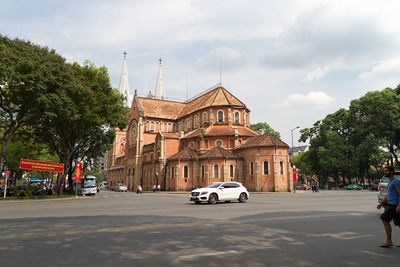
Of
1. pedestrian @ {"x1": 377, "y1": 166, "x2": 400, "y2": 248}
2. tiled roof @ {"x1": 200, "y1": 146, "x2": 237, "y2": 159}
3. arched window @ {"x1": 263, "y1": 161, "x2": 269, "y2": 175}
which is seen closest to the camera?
pedestrian @ {"x1": 377, "y1": 166, "x2": 400, "y2": 248}

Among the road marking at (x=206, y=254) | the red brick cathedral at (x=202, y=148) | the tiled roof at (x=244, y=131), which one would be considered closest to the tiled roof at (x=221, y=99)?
the red brick cathedral at (x=202, y=148)

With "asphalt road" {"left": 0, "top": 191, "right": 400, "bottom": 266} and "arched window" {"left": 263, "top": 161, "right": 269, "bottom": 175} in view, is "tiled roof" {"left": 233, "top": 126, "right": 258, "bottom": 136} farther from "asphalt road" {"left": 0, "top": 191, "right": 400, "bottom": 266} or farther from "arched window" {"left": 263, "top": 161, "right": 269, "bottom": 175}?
"asphalt road" {"left": 0, "top": 191, "right": 400, "bottom": 266}

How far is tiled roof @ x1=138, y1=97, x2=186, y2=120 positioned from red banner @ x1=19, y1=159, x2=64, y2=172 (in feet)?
115

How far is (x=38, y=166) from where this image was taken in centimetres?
2814

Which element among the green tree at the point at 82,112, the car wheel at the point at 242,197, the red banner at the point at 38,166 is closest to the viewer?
the car wheel at the point at 242,197

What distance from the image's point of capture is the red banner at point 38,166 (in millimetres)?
26703

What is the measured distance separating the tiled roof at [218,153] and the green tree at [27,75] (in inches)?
1000

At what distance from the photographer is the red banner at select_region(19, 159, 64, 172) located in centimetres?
2670

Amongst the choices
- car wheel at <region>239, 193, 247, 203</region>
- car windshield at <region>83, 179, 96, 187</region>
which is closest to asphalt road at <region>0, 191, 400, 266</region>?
car wheel at <region>239, 193, 247, 203</region>

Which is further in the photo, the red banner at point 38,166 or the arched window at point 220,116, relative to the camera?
the arched window at point 220,116

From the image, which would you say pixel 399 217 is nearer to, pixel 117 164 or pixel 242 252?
pixel 242 252

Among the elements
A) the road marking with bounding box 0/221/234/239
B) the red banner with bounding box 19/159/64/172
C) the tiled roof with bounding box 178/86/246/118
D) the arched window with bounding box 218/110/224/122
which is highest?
the tiled roof with bounding box 178/86/246/118

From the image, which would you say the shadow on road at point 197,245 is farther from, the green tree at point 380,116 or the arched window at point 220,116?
the green tree at point 380,116

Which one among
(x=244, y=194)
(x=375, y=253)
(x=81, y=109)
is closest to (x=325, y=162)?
(x=244, y=194)
